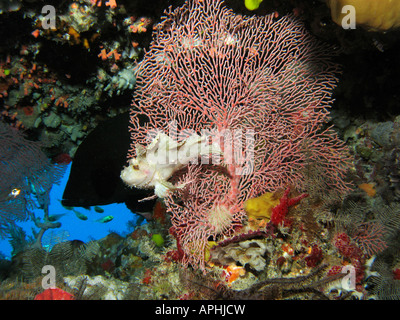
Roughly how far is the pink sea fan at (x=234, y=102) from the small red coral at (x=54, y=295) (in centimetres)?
138

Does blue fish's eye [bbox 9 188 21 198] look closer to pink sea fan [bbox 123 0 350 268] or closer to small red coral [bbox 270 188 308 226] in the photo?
pink sea fan [bbox 123 0 350 268]

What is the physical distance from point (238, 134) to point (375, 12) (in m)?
1.82

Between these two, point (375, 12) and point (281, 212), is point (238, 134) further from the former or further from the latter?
point (375, 12)

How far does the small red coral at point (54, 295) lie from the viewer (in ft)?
8.52

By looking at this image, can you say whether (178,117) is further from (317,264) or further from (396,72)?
(396,72)

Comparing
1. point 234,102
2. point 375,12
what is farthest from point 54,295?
point 375,12

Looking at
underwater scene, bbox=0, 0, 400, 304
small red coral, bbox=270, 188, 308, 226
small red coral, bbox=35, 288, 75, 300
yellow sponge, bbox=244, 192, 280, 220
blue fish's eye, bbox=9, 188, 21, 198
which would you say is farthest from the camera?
blue fish's eye, bbox=9, 188, 21, 198

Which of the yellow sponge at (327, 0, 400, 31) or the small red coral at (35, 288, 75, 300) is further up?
the yellow sponge at (327, 0, 400, 31)

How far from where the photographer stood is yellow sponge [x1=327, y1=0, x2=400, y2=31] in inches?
84.5

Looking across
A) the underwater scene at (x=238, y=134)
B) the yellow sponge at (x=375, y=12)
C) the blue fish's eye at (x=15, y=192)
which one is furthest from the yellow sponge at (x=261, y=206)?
the blue fish's eye at (x=15, y=192)

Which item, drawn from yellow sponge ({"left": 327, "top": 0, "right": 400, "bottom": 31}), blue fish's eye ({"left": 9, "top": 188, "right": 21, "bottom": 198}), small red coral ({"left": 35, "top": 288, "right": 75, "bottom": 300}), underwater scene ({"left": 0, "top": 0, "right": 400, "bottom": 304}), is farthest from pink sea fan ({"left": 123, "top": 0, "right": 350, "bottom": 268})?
blue fish's eye ({"left": 9, "top": 188, "right": 21, "bottom": 198})

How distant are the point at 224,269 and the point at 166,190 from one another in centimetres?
121

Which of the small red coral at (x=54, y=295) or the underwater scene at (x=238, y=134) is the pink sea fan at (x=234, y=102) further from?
the small red coral at (x=54, y=295)
